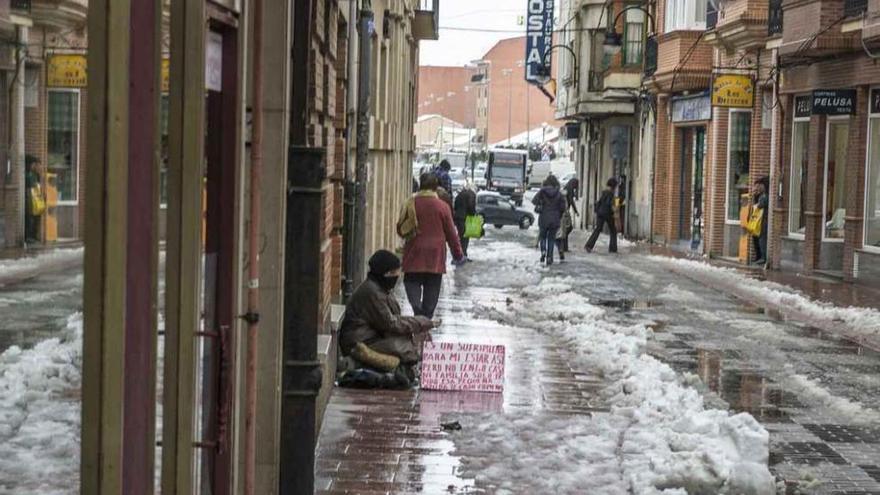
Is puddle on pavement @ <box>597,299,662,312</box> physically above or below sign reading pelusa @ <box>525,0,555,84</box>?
below

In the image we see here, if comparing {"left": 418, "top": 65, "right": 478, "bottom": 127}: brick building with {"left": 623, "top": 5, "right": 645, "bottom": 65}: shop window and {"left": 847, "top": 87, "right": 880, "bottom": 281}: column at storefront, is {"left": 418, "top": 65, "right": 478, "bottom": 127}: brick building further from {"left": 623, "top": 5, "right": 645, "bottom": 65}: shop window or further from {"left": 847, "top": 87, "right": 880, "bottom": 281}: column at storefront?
{"left": 847, "top": 87, "right": 880, "bottom": 281}: column at storefront

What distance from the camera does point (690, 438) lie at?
9336 mm

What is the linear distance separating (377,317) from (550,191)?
1799 cm

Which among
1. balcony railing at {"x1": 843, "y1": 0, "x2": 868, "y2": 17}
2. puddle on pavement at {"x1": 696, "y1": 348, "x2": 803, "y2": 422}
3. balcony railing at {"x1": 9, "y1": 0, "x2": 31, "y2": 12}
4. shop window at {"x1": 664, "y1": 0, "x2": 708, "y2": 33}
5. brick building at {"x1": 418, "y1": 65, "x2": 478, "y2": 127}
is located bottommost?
puddle on pavement at {"x1": 696, "y1": 348, "x2": 803, "y2": 422}

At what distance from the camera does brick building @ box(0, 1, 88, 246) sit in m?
2.68

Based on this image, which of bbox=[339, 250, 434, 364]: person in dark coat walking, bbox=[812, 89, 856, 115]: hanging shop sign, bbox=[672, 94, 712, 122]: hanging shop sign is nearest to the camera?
bbox=[339, 250, 434, 364]: person in dark coat walking

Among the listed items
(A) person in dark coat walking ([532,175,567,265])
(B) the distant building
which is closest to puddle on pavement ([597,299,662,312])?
(A) person in dark coat walking ([532,175,567,265])

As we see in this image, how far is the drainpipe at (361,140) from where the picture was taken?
52.9 feet

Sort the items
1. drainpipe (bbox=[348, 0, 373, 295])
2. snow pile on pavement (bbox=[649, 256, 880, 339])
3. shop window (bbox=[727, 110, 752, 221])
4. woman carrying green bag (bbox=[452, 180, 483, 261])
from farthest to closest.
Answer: shop window (bbox=[727, 110, 752, 221]) < woman carrying green bag (bbox=[452, 180, 483, 261]) < snow pile on pavement (bbox=[649, 256, 880, 339]) < drainpipe (bbox=[348, 0, 373, 295])

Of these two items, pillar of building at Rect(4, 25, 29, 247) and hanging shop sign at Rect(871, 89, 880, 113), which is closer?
pillar of building at Rect(4, 25, 29, 247)

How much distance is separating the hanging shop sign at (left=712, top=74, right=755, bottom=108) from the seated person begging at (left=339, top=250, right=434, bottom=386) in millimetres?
21621

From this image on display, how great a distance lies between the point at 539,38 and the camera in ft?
201

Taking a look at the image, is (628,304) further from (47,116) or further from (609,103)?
(609,103)

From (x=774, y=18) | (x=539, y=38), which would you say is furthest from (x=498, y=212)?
(x=774, y=18)
